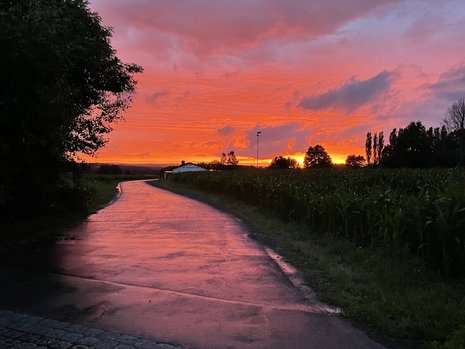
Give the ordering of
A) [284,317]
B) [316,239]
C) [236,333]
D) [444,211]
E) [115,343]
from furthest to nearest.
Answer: [316,239], [444,211], [284,317], [236,333], [115,343]

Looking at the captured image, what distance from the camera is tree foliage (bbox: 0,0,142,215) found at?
8891 mm

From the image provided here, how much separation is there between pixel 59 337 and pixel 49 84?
6.03m

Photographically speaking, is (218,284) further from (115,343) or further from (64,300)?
(115,343)

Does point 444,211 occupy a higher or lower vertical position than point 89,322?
higher

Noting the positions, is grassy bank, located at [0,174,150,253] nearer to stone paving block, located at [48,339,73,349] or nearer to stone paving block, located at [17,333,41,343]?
stone paving block, located at [17,333,41,343]

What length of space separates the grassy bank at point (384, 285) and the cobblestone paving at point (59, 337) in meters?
2.51

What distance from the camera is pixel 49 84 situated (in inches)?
380

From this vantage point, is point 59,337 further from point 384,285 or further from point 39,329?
point 384,285

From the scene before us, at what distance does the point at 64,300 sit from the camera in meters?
6.40

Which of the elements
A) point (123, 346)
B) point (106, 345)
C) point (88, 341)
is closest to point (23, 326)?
point (88, 341)

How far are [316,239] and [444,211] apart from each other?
13.9 ft

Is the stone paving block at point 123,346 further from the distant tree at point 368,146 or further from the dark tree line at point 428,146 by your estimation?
the distant tree at point 368,146

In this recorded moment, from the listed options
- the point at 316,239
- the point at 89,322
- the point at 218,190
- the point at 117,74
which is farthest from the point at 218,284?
the point at 218,190

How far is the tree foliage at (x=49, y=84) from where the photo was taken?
29.2 ft
